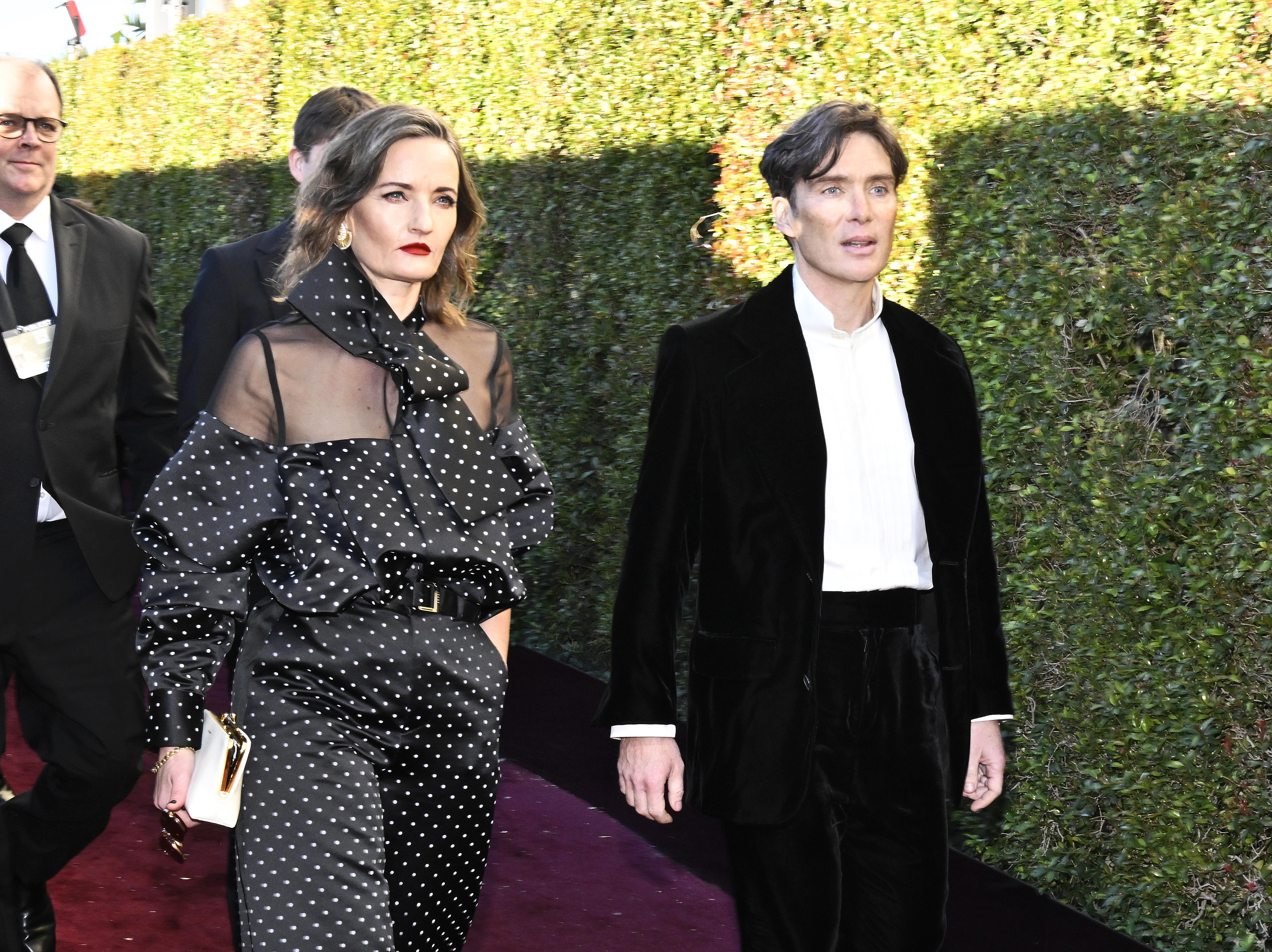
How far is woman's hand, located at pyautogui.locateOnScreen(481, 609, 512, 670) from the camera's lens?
10.3 ft

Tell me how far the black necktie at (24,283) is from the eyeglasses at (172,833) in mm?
1911

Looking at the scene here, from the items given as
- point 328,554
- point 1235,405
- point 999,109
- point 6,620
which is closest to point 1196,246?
point 1235,405

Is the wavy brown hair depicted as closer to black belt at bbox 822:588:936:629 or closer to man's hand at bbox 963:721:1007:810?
black belt at bbox 822:588:936:629

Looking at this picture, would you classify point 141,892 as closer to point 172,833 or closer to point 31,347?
point 31,347

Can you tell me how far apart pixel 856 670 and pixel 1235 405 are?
1.09 meters

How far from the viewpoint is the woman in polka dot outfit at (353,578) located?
2.74 metres

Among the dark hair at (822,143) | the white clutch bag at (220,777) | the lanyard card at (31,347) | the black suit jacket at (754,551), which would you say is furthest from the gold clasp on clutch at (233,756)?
the lanyard card at (31,347)

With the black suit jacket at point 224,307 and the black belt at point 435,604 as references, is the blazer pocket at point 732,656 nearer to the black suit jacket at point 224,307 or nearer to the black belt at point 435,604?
the black belt at point 435,604

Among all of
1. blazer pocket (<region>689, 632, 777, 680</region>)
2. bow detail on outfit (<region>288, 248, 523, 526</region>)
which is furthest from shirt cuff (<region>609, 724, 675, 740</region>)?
bow detail on outfit (<region>288, 248, 523, 526</region>)

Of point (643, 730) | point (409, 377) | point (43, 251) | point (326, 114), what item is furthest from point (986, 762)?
point (43, 251)

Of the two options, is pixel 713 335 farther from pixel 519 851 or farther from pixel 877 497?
pixel 519 851

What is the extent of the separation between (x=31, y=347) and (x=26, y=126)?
2.04ft

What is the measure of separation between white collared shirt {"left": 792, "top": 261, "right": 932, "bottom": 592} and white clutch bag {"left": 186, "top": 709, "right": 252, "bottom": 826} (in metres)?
1.15

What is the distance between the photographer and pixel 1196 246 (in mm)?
3328
